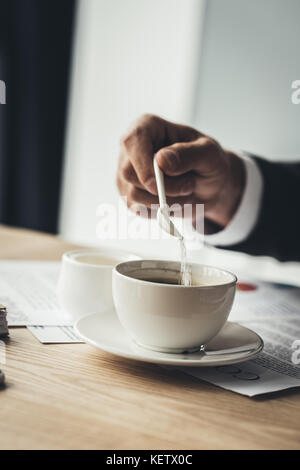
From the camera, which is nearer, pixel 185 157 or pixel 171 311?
pixel 171 311

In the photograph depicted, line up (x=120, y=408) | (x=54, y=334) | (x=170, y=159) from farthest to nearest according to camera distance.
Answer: (x=170, y=159)
(x=54, y=334)
(x=120, y=408)

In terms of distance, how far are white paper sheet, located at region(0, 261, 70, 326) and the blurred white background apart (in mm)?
1452

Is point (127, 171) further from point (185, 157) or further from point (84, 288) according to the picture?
point (84, 288)

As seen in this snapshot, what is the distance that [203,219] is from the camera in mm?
969

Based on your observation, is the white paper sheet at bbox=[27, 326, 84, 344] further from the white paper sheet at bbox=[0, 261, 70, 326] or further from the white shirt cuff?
the white shirt cuff

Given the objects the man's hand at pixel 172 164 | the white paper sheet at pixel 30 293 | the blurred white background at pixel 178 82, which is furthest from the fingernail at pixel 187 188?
the blurred white background at pixel 178 82

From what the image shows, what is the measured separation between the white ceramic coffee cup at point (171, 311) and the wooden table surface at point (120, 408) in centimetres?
3

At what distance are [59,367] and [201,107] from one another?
80.9 inches

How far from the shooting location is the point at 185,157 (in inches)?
27.9

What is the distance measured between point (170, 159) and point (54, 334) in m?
0.26

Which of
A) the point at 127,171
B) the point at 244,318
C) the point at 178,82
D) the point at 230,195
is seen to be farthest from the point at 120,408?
the point at 178,82
